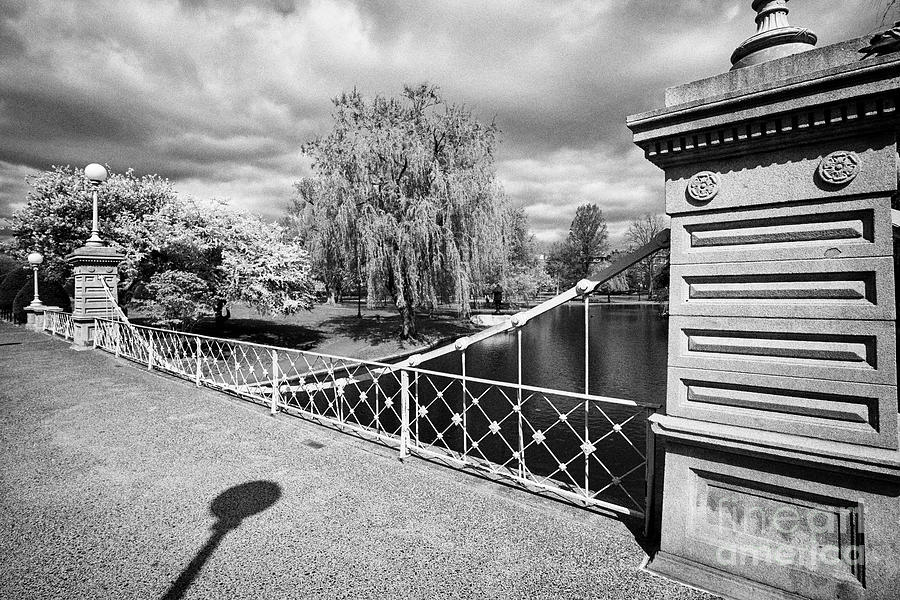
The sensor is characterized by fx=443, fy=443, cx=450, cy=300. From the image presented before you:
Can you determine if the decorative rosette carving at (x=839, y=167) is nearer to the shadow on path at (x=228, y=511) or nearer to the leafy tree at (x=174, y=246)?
the shadow on path at (x=228, y=511)

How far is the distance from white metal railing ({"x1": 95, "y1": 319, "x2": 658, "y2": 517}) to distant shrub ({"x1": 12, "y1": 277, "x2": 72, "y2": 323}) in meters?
15.0

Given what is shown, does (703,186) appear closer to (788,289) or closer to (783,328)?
(788,289)

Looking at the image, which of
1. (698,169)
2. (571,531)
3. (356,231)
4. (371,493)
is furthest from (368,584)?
(356,231)

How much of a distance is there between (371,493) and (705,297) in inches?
119

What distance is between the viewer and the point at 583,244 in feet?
181

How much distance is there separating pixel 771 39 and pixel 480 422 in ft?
27.1

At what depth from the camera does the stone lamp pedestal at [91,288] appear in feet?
38.8

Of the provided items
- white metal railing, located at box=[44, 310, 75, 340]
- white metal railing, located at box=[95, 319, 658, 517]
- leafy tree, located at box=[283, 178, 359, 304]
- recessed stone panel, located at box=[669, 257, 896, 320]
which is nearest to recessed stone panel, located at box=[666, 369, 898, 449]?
recessed stone panel, located at box=[669, 257, 896, 320]

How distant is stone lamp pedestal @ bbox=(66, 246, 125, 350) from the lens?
1182cm

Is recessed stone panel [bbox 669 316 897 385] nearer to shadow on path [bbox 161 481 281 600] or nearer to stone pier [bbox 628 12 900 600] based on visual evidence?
stone pier [bbox 628 12 900 600]

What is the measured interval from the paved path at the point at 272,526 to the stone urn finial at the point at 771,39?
3.18m

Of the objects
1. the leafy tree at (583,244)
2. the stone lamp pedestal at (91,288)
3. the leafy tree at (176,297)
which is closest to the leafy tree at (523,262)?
the leafy tree at (583,244)

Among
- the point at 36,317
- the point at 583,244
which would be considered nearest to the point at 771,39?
the point at 36,317

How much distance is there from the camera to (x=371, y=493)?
12.6 feet
